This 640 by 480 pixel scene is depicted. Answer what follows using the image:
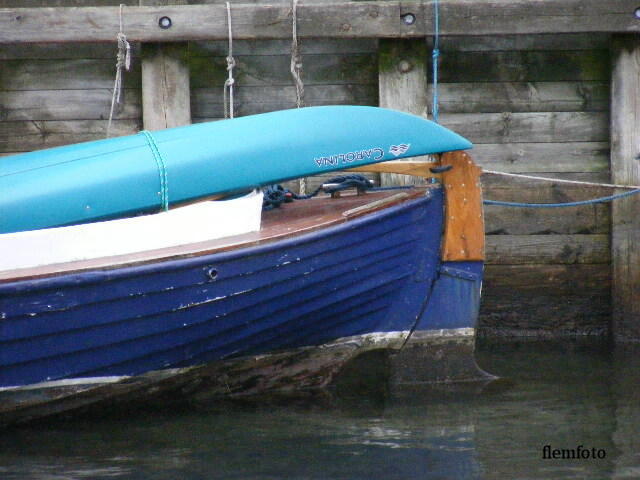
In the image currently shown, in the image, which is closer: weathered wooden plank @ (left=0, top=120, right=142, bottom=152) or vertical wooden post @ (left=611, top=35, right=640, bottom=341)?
vertical wooden post @ (left=611, top=35, right=640, bottom=341)

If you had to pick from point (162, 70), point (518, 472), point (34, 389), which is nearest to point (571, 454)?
point (518, 472)

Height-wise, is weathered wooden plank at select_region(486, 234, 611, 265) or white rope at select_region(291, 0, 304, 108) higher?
white rope at select_region(291, 0, 304, 108)

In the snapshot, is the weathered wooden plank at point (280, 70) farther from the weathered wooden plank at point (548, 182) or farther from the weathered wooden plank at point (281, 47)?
the weathered wooden plank at point (548, 182)

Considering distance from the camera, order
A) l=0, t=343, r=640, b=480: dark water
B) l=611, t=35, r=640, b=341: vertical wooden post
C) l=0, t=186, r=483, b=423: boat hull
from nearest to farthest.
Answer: l=0, t=343, r=640, b=480: dark water
l=0, t=186, r=483, b=423: boat hull
l=611, t=35, r=640, b=341: vertical wooden post

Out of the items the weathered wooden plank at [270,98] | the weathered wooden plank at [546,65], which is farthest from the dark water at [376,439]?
the weathered wooden plank at [270,98]

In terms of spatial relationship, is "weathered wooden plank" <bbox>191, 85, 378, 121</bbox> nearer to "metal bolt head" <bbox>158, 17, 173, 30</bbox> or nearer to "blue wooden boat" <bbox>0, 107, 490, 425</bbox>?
"metal bolt head" <bbox>158, 17, 173, 30</bbox>

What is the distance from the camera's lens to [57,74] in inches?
284

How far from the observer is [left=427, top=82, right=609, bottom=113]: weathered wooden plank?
23.6 ft

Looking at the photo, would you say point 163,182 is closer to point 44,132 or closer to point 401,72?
point 44,132

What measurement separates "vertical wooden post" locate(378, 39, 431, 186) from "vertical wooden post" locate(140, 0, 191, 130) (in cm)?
136

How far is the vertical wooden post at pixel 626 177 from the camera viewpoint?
6973 millimetres

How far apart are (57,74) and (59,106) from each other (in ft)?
0.74

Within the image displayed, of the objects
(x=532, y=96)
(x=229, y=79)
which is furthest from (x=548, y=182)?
(x=229, y=79)

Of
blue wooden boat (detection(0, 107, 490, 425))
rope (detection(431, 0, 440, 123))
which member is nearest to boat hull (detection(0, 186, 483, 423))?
blue wooden boat (detection(0, 107, 490, 425))
